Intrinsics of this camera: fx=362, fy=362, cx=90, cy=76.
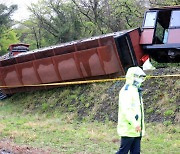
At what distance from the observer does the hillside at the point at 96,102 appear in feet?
37.2

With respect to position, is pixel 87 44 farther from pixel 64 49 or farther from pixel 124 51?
pixel 124 51

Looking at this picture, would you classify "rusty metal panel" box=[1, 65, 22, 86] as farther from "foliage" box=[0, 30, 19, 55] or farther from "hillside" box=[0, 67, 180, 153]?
"foliage" box=[0, 30, 19, 55]

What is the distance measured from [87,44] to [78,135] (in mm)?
5634

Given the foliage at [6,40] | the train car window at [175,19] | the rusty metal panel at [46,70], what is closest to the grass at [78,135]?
the rusty metal panel at [46,70]

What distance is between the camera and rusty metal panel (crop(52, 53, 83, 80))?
15586 mm

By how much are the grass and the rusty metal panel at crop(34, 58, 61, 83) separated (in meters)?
2.69

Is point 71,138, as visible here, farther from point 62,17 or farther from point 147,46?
point 62,17

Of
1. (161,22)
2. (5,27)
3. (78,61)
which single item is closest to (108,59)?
(78,61)

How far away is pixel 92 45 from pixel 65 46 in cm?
150

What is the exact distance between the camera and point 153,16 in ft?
49.8

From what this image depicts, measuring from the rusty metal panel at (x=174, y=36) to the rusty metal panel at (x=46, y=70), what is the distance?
527cm

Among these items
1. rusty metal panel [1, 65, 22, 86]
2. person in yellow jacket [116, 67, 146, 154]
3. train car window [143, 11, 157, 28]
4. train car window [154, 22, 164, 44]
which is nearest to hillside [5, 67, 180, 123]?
rusty metal panel [1, 65, 22, 86]

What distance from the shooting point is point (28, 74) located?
57.2ft

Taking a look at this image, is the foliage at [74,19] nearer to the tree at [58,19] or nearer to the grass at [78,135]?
the tree at [58,19]
